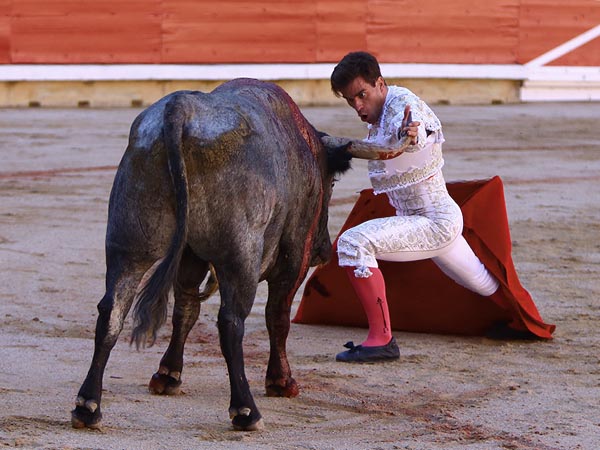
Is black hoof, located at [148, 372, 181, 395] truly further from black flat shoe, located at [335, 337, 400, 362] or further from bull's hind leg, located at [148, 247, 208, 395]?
black flat shoe, located at [335, 337, 400, 362]

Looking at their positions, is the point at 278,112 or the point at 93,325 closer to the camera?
the point at 278,112

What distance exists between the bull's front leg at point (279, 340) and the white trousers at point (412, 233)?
0.49 metres

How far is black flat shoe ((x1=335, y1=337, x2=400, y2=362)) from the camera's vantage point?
4027 mm

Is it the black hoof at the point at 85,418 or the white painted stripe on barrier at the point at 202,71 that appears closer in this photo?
the black hoof at the point at 85,418

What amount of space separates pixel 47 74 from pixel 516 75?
5076 millimetres

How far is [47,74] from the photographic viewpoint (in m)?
12.2

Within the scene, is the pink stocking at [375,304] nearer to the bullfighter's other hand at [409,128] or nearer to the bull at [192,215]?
the bullfighter's other hand at [409,128]

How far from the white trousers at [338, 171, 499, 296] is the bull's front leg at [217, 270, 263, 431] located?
1.00 meters

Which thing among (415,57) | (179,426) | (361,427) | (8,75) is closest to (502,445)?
(361,427)

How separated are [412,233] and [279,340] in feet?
2.40

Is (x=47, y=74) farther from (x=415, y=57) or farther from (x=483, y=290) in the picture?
(x=483, y=290)

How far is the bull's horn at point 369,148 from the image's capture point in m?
3.69

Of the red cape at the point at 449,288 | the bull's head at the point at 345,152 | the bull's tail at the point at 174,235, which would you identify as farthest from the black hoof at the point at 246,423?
the red cape at the point at 449,288

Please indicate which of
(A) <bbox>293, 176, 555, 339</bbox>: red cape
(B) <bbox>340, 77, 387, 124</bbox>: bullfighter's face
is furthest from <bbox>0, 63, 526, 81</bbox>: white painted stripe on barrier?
(B) <bbox>340, 77, 387, 124</bbox>: bullfighter's face
